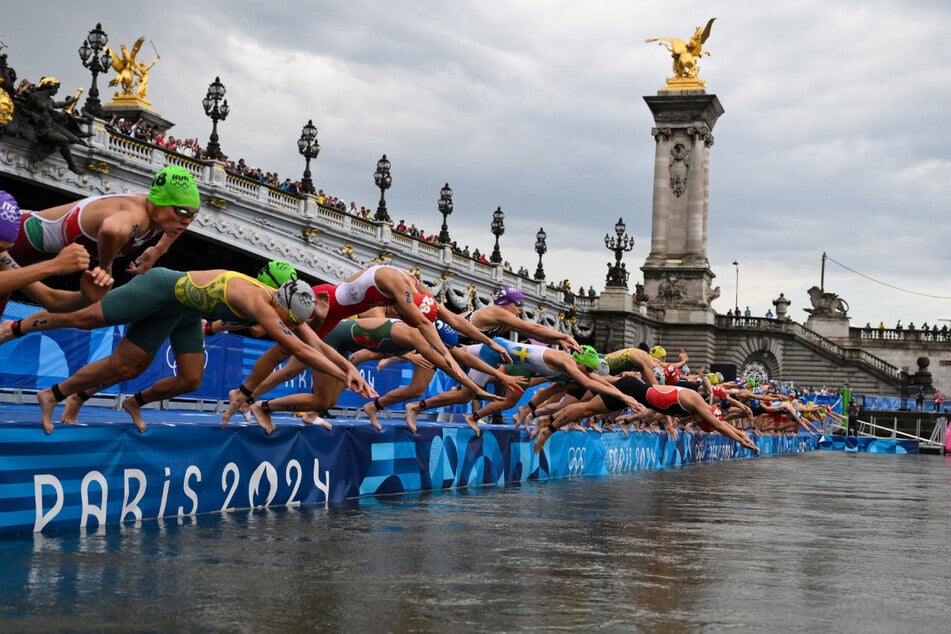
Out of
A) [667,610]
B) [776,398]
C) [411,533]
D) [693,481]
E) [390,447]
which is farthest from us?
[776,398]

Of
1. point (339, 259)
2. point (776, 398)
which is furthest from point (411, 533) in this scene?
point (339, 259)

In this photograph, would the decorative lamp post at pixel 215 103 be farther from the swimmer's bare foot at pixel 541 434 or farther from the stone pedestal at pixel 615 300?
the stone pedestal at pixel 615 300

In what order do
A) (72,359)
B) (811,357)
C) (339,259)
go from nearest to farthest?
(72,359)
(339,259)
(811,357)

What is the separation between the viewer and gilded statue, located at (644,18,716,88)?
87688 millimetres

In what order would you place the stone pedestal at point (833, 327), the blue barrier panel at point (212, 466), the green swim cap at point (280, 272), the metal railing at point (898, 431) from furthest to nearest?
the stone pedestal at point (833, 327) → the metal railing at point (898, 431) → the green swim cap at point (280, 272) → the blue barrier panel at point (212, 466)

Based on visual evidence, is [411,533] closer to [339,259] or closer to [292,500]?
[292,500]

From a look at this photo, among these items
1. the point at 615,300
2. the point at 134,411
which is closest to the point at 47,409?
the point at 134,411

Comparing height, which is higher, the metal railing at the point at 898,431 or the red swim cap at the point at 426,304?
the red swim cap at the point at 426,304

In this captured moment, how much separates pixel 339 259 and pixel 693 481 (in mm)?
31971

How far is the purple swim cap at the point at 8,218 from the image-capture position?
788cm

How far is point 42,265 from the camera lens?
760 cm

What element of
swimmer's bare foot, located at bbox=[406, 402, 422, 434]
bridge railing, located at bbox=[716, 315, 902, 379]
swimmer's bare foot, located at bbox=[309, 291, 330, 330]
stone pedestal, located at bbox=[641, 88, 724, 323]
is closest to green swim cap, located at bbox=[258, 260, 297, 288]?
swimmer's bare foot, located at bbox=[309, 291, 330, 330]

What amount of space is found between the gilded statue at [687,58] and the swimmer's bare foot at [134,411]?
81.4 metres

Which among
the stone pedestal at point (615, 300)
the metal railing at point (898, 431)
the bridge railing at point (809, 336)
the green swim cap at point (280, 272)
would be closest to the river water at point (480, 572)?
the green swim cap at point (280, 272)
